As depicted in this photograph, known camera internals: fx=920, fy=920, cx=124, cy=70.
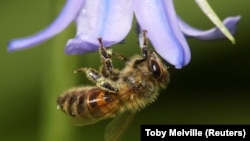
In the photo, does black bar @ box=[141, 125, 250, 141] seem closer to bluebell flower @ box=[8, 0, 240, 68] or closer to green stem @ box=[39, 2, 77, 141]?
green stem @ box=[39, 2, 77, 141]

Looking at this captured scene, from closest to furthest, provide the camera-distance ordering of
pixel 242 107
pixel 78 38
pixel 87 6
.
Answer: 1. pixel 78 38
2. pixel 87 6
3. pixel 242 107

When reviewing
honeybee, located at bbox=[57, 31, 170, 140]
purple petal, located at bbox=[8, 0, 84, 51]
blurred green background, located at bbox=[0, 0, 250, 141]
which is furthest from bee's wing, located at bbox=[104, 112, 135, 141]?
blurred green background, located at bbox=[0, 0, 250, 141]

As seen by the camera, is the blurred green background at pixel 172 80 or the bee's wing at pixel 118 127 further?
the blurred green background at pixel 172 80

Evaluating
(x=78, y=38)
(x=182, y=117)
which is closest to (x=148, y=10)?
(x=78, y=38)

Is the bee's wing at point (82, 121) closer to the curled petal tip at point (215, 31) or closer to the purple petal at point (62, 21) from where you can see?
the purple petal at point (62, 21)

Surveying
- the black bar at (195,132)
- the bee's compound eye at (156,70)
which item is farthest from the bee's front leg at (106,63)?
the black bar at (195,132)

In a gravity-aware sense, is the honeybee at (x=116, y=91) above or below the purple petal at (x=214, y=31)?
below

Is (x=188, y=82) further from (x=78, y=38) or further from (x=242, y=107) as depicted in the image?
(x=78, y=38)
